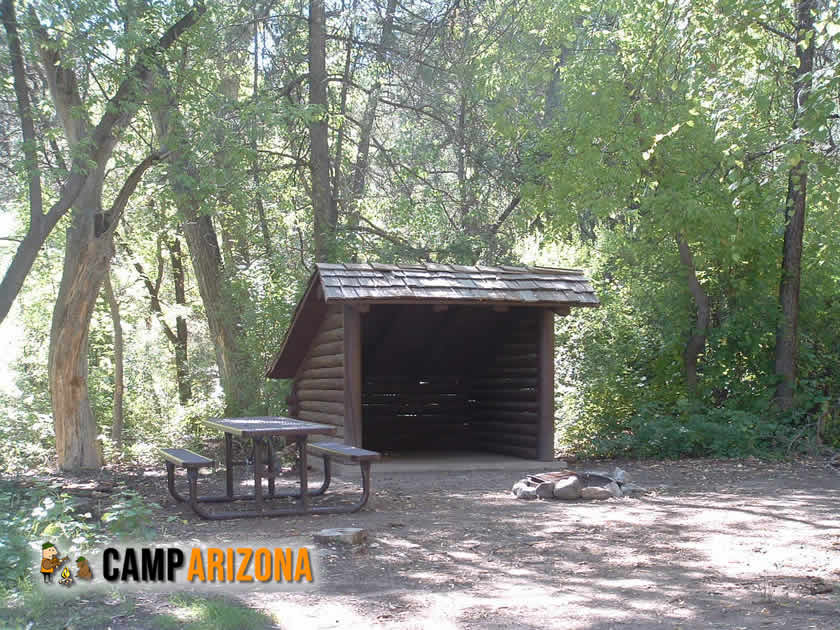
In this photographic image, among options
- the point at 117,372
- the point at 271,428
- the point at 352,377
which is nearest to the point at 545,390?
the point at 352,377

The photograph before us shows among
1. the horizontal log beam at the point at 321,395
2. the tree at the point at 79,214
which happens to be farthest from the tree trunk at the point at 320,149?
the tree at the point at 79,214

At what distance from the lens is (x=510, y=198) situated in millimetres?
18531

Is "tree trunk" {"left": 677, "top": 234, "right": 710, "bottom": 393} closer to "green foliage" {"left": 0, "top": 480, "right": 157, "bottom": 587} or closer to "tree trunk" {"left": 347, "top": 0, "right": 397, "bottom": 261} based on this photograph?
"tree trunk" {"left": 347, "top": 0, "right": 397, "bottom": 261}

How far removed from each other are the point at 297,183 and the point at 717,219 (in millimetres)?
8196

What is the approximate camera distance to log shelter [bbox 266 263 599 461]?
11.0 m

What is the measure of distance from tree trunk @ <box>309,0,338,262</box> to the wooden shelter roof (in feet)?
11.7

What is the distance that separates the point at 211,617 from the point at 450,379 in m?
10.3

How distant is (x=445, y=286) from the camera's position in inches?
434

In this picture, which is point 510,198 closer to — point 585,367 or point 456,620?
point 585,367

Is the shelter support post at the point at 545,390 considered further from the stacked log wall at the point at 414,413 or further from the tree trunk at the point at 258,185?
the tree trunk at the point at 258,185

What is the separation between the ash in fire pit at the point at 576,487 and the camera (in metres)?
8.80

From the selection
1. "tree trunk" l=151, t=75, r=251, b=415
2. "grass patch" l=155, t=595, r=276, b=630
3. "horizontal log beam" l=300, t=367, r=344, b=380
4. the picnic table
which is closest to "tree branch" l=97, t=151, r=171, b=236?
"tree trunk" l=151, t=75, r=251, b=415

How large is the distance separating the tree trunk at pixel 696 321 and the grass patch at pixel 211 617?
33.7 feet

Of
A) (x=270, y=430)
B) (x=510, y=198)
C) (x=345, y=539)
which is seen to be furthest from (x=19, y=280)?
(x=510, y=198)
